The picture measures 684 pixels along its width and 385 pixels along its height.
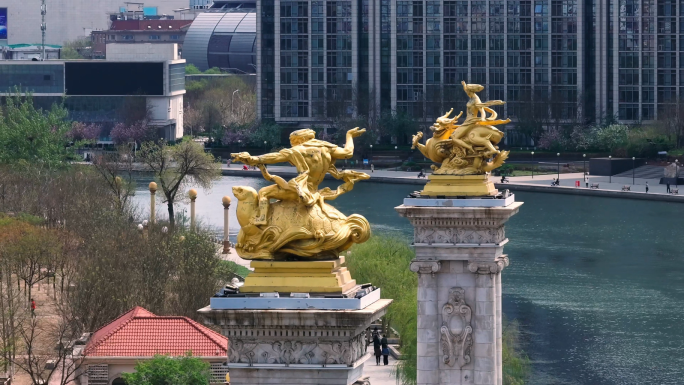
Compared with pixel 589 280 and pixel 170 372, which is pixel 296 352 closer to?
pixel 170 372

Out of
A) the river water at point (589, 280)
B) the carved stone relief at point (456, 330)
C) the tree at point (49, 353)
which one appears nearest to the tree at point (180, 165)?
the river water at point (589, 280)

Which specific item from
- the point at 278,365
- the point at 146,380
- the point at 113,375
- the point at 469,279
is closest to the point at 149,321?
the point at 113,375

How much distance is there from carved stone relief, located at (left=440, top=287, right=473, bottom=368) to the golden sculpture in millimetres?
2355

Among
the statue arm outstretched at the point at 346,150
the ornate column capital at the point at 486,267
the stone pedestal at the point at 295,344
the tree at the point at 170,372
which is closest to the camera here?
the stone pedestal at the point at 295,344

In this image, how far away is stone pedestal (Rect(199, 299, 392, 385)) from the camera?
2302 cm

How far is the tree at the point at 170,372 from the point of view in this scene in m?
51.8

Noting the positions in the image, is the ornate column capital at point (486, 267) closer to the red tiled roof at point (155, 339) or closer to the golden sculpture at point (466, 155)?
the golden sculpture at point (466, 155)

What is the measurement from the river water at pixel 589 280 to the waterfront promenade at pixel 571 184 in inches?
66.4

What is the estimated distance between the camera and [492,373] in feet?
149

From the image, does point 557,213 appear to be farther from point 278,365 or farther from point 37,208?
point 278,365

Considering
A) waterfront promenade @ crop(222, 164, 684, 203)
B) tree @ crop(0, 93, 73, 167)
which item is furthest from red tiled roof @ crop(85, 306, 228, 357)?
waterfront promenade @ crop(222, 164, 684, 203)

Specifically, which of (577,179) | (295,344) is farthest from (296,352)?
(577,179)

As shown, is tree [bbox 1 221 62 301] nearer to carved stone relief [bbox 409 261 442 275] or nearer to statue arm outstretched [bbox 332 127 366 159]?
carved stone relief [bbox 409 261 442 275]

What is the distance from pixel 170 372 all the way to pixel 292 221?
95.4ft
